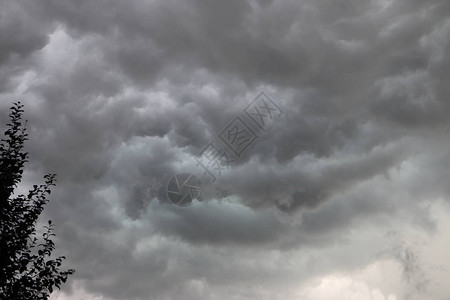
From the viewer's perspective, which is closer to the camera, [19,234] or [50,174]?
[19,234]

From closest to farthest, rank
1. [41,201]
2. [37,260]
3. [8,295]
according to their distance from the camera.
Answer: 1. [8,295]
2. [37,260]
3. [41,201]

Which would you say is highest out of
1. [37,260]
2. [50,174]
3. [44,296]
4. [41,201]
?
[50,174]

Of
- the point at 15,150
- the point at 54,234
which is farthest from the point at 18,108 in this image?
the point at 54,234

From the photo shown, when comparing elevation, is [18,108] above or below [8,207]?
above

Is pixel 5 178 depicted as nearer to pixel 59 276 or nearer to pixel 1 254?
pixel 1 254

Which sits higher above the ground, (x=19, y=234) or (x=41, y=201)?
(x=41, y=201)

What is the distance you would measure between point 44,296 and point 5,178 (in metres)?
4.83

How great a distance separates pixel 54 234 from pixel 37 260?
1.29 m

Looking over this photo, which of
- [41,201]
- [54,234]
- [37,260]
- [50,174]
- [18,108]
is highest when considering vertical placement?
[18,108]

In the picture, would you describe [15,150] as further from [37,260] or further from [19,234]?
[37,260]

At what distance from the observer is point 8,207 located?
54.4 feet

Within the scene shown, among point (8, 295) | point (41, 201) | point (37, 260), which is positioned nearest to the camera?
point (8, 295)

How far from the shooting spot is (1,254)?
51.4 feet

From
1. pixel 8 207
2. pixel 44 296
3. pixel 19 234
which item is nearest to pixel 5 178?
pixel 8 207
